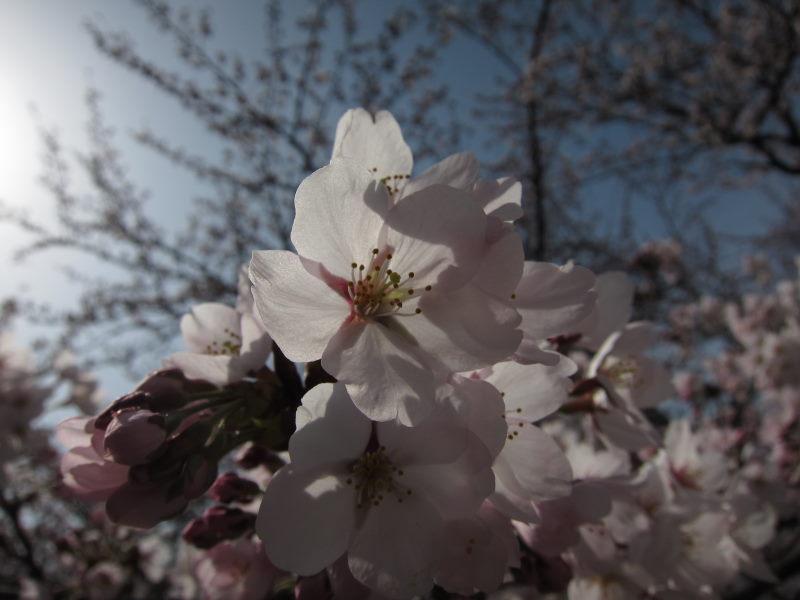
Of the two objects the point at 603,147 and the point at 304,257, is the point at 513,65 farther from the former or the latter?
the point at 304,257

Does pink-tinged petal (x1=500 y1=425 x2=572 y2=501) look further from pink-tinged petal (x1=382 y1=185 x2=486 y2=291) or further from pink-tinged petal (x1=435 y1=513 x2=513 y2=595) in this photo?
pink-tinged petal (x1=382 y1=185 x2=486 y2=291)

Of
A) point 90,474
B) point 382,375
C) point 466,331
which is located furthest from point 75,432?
point 466,331

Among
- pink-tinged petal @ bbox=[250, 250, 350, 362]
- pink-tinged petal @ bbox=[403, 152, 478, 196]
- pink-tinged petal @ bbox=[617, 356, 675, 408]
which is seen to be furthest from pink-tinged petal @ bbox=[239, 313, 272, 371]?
pink-tinged petal @ bbox=[617, 356, 675, 408]

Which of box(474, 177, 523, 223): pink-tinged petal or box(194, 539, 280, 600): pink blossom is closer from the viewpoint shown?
box(474, 177, 523, 223): pink-tinged petal

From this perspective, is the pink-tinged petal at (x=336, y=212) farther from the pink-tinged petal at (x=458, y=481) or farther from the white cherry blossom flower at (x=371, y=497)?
the pink-tinged petal at (x=458, y=481)

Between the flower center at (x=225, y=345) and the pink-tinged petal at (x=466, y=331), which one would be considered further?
the flower center at (x=225, y=345)

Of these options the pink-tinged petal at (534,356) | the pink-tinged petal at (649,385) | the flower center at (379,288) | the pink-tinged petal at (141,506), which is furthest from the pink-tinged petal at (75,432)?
the pink-tinged petal at (649,385)

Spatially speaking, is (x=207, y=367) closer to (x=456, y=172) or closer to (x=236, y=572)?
(x=236, y=572)

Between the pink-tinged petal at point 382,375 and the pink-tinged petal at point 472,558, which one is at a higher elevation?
the pink-tinged petal at point 382,375
